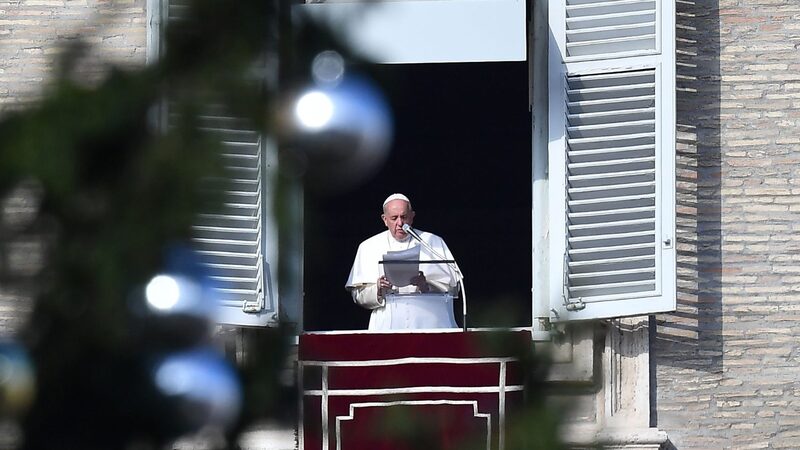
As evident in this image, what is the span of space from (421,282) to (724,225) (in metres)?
1.19

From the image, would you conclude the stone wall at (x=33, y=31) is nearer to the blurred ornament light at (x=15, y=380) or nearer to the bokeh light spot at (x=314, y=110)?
the bokeh light spot at (x=314, y=110)

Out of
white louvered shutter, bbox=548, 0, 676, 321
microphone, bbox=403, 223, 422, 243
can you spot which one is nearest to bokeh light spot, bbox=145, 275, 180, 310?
white louvered shutter, bbox=548, 0, 676, 321

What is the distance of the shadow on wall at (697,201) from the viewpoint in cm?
855

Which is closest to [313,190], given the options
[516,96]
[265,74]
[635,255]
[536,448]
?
[265,74]

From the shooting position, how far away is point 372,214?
559 inches

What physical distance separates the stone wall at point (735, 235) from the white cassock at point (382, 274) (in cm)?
89

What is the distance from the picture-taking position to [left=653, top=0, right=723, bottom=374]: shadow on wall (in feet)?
28.1

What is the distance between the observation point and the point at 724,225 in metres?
8.64

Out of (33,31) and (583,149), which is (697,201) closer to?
(583,149)

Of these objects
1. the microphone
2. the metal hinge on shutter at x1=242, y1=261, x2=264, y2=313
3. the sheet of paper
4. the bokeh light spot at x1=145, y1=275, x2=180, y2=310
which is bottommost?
the metal hinge on shutter at x1=242, y1=261, x2=264, y2=313

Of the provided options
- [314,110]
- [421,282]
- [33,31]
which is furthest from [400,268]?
A: [314,110]

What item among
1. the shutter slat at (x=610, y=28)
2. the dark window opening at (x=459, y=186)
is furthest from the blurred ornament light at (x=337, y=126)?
the dark window opening at (x=459, y=186)

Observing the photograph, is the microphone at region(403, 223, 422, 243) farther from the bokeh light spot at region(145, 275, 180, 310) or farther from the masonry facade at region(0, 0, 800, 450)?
the bokeh light spot at region(145, 275, 180, 310)

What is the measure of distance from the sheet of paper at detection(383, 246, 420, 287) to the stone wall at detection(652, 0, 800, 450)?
97cm
